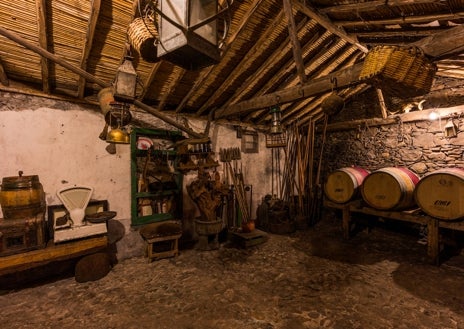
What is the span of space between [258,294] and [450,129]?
15.0ft

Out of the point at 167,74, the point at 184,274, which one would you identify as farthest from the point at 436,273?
the point at 167,74

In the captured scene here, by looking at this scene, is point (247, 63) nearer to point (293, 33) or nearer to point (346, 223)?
point (293, 33)

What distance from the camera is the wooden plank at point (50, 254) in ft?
8.95

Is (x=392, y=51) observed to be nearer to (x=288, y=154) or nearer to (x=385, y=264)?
(x=385, y=264)

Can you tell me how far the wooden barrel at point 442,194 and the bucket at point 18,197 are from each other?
549 centimetres

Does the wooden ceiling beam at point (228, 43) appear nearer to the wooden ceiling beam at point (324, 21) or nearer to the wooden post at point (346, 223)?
the wooden ceiling beam at point (324, 21)

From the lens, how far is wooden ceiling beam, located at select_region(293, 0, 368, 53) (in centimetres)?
301

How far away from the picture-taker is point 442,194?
11.4 feet

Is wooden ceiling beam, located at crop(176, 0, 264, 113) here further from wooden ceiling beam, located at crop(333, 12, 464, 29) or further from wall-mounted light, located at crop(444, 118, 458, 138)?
wall-mounted light, located at crop(444, 118, 458, 138)

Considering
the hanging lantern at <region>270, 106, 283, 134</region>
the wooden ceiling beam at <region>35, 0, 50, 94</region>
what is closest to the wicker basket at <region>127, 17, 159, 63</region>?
the wooden ceiling beam at <region>35, 0, 50, 94</region>

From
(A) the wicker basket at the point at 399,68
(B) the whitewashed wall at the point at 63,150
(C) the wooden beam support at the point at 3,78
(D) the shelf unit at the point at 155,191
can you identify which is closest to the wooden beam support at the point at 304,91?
(A) the wicker basket at the point at 399,68

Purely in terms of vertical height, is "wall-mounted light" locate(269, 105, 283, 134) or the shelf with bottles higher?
"wall-mounted light" locate(269, 105, 283, 134)

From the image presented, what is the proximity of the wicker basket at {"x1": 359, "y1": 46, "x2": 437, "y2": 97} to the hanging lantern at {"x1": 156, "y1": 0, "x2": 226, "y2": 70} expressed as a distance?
1.54m

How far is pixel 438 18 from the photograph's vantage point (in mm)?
2477
